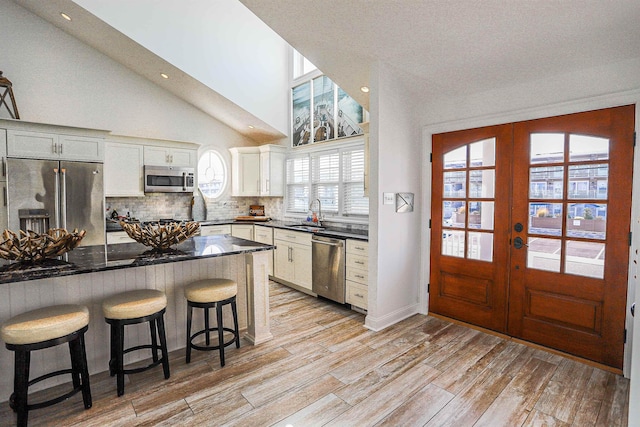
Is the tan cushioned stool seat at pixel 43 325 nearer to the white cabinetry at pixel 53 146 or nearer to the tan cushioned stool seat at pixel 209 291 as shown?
the tan cushioned stool seat at pixel 209 291

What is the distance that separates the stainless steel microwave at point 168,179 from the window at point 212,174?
23.4 inches

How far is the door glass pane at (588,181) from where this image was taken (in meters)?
2.67

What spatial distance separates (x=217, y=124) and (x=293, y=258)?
3.23 meters

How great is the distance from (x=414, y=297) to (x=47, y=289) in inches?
140

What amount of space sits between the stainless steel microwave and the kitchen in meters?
0.74

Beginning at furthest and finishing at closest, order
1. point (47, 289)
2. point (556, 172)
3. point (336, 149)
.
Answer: point (336, 149), point (556, 172), point (47, 289)

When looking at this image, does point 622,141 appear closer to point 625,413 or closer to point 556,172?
point 556,172

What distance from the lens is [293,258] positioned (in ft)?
15.9

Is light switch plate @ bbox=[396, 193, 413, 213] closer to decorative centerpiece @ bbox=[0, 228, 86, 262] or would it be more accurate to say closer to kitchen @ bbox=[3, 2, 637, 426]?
kitchen @ bbox=[3, 2, 637, 426]

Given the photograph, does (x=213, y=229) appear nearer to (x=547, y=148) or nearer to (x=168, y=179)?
(x=168, y=179)

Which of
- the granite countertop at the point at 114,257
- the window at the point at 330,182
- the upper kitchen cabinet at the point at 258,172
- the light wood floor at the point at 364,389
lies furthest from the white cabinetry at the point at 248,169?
the light wood floor at the point at 364,389

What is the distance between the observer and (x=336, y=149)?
203 inches

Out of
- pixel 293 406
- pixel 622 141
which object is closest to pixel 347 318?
pixel 293 406

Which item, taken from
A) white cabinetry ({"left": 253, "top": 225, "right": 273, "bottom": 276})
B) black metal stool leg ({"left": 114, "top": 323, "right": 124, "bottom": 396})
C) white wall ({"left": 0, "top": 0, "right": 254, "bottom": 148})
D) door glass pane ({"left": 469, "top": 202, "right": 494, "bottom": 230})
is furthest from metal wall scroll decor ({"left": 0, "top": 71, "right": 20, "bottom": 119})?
door glass pane ({"left": 469, "top": 202, "right": 494, "bottom": 230})
